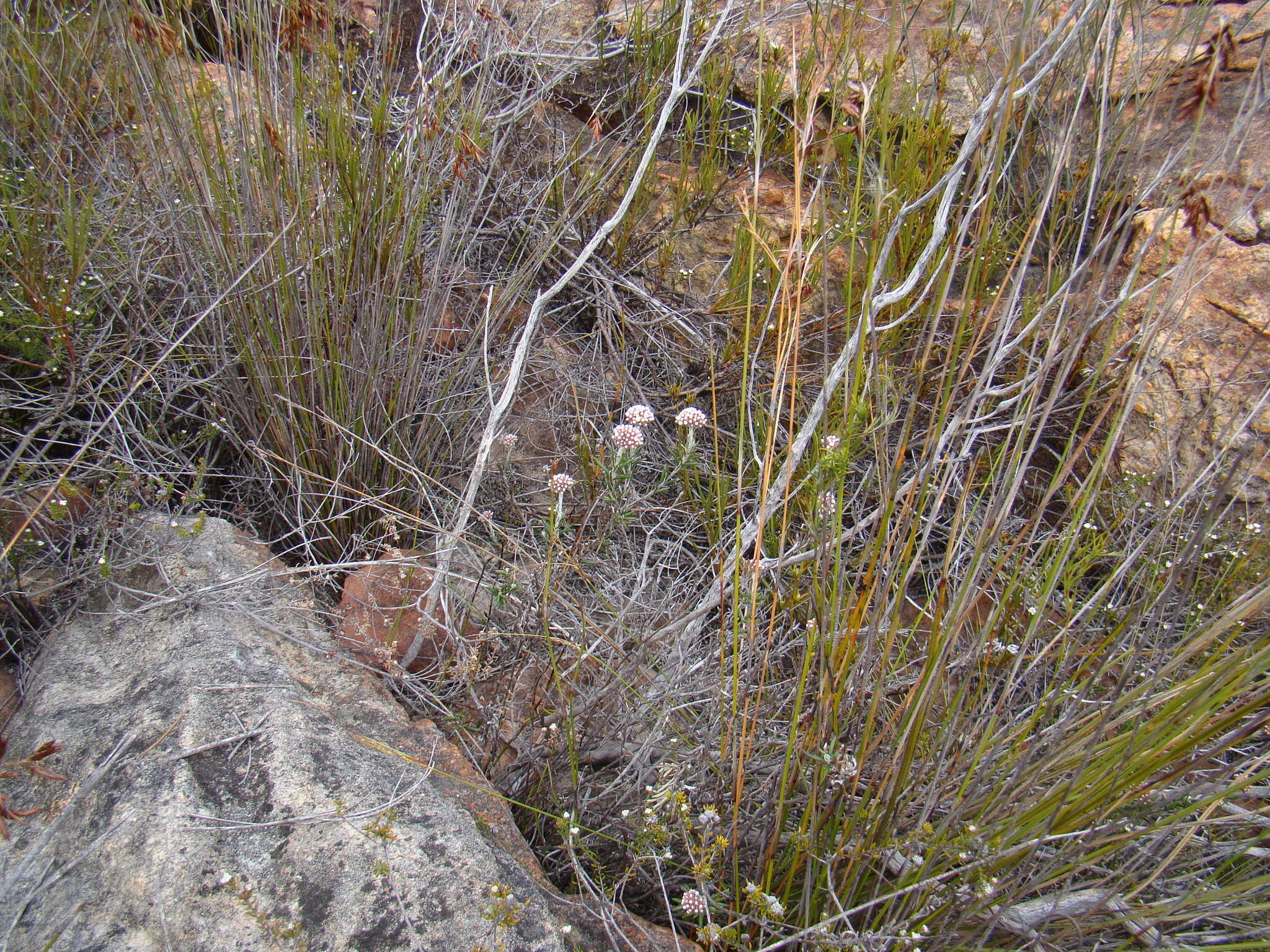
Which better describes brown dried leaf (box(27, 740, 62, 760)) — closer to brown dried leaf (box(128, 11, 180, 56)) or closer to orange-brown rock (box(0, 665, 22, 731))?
orange-brown rock (box(0, 665, 22, 731))

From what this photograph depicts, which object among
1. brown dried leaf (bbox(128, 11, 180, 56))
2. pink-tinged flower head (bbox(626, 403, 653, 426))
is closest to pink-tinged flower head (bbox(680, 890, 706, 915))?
pink-tinged flower head (bbox(626, 403, 653, 426))

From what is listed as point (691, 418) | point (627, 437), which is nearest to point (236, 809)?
point (627, 437)

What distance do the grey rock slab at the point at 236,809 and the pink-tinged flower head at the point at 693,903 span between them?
162mm

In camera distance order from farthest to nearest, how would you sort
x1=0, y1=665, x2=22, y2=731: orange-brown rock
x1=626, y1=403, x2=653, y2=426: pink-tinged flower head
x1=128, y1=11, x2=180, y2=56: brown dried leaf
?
x1=626, y1=403, x2=653, y2=426: pink-tinged flower head → x1=128, y1=11, x2=180, y2=56: brown dried leaf → x1=0, y1=665, x2=22, y2=731: orange-brown rock

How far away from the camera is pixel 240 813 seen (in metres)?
1.09

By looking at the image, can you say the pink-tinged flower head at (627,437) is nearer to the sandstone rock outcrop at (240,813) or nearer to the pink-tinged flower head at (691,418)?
the pink-tinged flower head at (691,418)

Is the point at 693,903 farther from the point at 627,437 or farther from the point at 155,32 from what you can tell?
the point at 155,32

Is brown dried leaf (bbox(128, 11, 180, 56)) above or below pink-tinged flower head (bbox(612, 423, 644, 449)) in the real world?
above

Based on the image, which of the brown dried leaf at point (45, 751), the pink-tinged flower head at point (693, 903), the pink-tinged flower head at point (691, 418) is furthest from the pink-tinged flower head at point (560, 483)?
the brown dried leaf at point (45, 751)

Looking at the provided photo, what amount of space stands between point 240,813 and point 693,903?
0.66m

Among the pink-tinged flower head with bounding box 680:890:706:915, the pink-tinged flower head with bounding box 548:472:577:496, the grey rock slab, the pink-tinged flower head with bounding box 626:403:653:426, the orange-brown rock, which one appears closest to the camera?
the grey rock slab

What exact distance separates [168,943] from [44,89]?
2.22 m

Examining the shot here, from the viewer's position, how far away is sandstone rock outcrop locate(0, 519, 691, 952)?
98 centimetres

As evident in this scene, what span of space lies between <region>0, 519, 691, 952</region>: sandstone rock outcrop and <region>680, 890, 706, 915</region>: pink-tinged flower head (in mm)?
47
